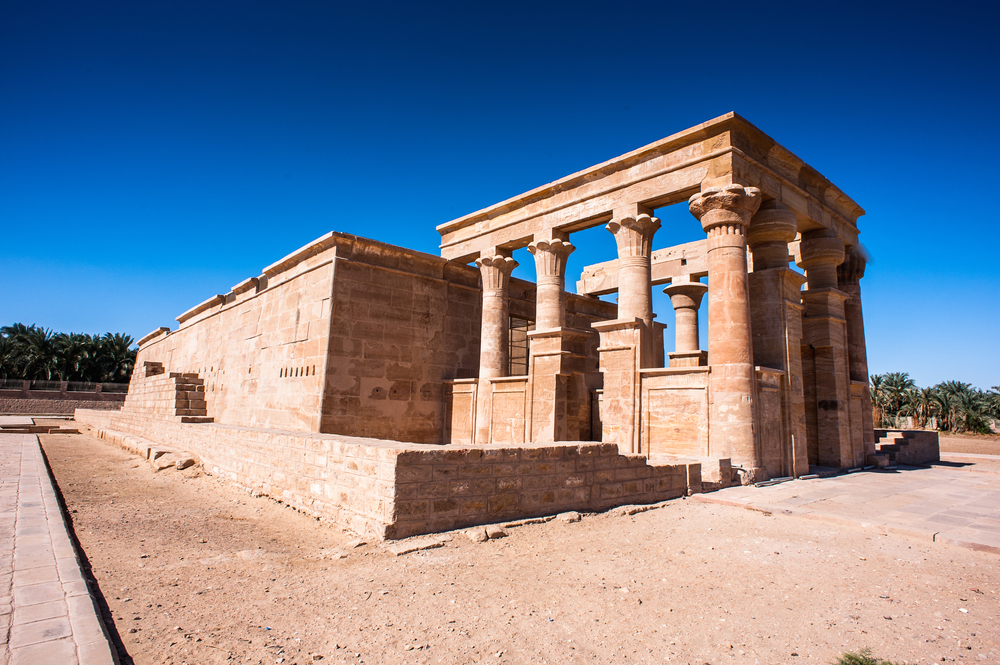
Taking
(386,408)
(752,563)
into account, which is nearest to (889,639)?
(752,563)

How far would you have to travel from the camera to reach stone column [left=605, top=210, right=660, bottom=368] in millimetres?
10906

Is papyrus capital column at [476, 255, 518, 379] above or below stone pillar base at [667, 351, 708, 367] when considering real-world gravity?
above

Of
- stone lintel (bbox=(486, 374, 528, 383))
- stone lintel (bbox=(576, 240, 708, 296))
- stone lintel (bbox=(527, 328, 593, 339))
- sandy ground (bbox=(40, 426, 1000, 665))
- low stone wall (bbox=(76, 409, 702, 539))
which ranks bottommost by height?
sandy ground (bbox=(40, 426, 1000, 665))

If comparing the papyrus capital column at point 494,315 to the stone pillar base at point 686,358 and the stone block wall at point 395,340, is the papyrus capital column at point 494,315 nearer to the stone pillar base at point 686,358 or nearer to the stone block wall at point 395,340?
the stone block wall at point 395,340

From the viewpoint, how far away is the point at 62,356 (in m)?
44.1

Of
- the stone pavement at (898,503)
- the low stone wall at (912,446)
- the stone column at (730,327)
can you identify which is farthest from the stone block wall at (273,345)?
the low stone wall at (912,446)

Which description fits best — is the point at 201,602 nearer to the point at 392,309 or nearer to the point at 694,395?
the point at 694,395

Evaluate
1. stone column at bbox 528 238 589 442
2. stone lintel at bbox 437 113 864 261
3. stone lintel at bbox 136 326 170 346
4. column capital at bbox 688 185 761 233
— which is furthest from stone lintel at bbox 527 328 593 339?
stone lintel at bbox 136 326 170 346

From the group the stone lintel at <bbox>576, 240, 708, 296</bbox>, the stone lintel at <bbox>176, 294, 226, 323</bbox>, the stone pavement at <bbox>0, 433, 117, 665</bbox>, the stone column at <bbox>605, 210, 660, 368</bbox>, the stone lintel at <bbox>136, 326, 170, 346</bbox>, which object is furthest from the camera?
the stone lintel at <bbox>136, 326, 170, 346</bbox>

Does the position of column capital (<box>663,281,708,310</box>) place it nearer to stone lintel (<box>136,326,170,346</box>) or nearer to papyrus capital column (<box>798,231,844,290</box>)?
papyrus capital column (<box>798,231,844,290</box>)

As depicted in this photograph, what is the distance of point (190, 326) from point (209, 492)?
16.6 meters

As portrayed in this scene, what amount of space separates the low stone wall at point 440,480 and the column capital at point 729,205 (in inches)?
182

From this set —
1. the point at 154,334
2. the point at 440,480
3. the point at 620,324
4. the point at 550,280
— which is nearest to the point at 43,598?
the point at 440,480

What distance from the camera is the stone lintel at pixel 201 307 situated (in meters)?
19.3
